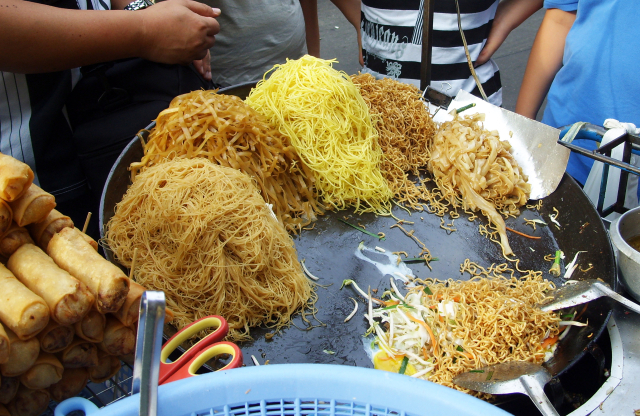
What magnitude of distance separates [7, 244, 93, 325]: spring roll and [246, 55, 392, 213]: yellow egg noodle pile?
1.31 m

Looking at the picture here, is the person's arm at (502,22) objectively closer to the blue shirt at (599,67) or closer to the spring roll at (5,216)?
the blue shirt at (599,67)

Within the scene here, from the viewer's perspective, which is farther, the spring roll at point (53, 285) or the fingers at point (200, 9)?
the fingers at point (200, 9)

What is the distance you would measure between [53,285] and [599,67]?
2619mm

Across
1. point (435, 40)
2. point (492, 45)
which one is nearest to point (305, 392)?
point (435, 40)

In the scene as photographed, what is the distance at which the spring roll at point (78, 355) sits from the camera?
0.98 metres

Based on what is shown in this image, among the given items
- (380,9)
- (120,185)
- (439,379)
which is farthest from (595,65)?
(120,185)

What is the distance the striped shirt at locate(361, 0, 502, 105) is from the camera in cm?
271

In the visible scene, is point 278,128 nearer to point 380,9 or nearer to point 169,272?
point 169,272

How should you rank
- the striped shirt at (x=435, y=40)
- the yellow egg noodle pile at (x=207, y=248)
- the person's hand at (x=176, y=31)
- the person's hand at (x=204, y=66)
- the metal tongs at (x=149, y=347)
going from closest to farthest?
the metal tongs at (x=149, y=347) < the yellow egg noodle pile at (x=207, y=248) < the person's hand at (x=176, y=31) < the person's hand at (x=204, y=66) < the striped shirt at (x=435, y=40)

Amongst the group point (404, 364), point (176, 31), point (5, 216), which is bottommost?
point (404, 364)

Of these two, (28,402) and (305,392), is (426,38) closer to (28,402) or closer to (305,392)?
(305,392)

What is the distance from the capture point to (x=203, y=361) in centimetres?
101

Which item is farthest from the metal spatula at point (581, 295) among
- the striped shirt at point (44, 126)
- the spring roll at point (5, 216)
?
the striped shirt at point (44, 126)

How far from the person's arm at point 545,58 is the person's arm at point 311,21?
6.13 feet
